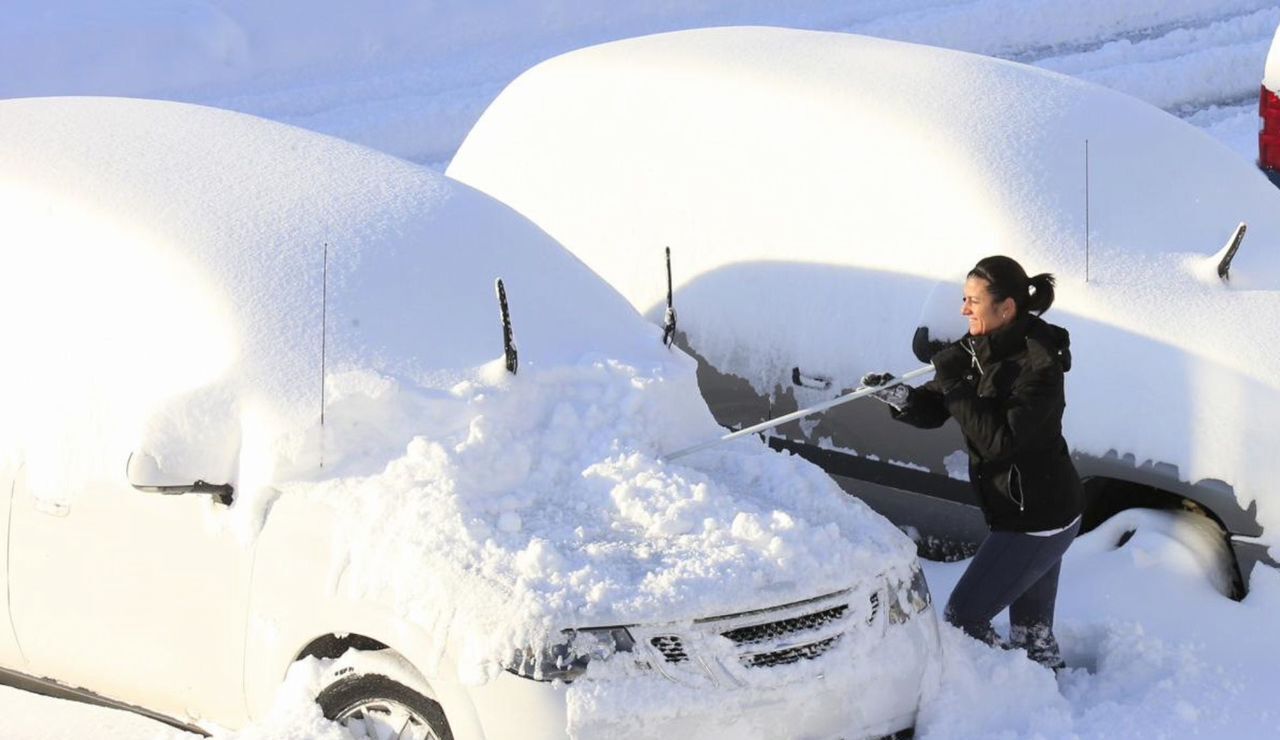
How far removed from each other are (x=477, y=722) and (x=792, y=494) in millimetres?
1041

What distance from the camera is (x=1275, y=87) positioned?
7.55 metres

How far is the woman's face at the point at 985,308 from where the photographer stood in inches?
168

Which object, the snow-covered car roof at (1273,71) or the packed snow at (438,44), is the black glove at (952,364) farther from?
the packed snow at (438,44)

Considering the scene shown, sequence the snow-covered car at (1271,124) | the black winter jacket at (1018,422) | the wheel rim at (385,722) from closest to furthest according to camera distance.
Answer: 1. the wheel rim at (385,722)
2. the black winter jacket at (1018,422)
3. the snow-covered car at (1271,124)

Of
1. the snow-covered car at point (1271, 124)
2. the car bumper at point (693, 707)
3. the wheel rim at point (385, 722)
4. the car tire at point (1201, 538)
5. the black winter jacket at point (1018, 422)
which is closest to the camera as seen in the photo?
the car bumper at point (693, 707)

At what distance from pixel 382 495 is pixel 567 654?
2.10 ft

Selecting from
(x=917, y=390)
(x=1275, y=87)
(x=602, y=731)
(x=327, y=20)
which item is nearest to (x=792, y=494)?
(x=917, y=390)

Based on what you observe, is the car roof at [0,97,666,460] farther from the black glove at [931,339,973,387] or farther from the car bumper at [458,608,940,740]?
the car bumper at [458,608,940,740]

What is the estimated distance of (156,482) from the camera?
4090mm

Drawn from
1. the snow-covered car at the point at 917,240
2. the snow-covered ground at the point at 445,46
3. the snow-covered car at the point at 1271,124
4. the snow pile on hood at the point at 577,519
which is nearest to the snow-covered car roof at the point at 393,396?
the snow pile on hood at the point at 577,519

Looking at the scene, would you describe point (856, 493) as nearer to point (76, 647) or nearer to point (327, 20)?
point (76, 647)

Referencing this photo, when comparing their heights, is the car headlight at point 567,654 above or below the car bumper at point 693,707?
above

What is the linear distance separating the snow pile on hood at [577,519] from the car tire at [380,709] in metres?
0.20

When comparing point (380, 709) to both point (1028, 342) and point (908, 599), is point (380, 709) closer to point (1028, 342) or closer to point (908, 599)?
point (908, 599)
